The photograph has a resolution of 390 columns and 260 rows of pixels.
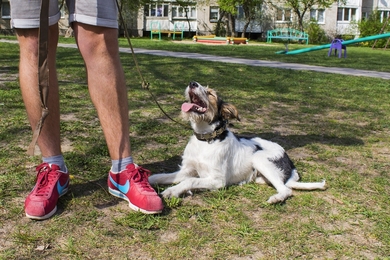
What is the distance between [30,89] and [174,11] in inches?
1789

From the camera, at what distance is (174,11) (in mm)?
46625

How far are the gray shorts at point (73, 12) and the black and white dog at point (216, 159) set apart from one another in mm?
918

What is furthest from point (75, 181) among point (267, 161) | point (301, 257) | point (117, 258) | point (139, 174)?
point (301, 257)

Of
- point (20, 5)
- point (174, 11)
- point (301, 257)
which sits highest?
point (174, 11)

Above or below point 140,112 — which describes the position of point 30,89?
above

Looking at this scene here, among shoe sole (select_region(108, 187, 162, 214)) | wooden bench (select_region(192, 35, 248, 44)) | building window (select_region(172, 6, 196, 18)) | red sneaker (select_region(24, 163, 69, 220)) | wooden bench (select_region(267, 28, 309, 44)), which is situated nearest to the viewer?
red sneaker (select_region(24, 163, 69, 220))

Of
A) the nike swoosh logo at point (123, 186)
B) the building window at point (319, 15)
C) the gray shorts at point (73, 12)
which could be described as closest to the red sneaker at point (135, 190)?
the nike swoosh logo at point (123, 186)

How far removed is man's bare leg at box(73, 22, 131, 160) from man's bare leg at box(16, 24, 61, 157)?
0.25m

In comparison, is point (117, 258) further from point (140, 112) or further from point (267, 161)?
point (140, 112)

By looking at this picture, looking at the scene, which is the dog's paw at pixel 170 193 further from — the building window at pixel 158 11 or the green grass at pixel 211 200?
the building window at pixel 158 11

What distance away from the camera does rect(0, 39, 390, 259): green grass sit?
7.90ft

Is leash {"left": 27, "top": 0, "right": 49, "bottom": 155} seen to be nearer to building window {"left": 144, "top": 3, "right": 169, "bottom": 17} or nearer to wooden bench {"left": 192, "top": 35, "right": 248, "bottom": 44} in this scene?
wooden bench {"left": 192, "top": 35, "right": 248, "bottom": 44}

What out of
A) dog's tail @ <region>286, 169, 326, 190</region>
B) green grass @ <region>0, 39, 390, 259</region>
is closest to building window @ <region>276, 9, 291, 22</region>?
green grass @ <region>0, 39, 390, 259</region>

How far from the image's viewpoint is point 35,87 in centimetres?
286
